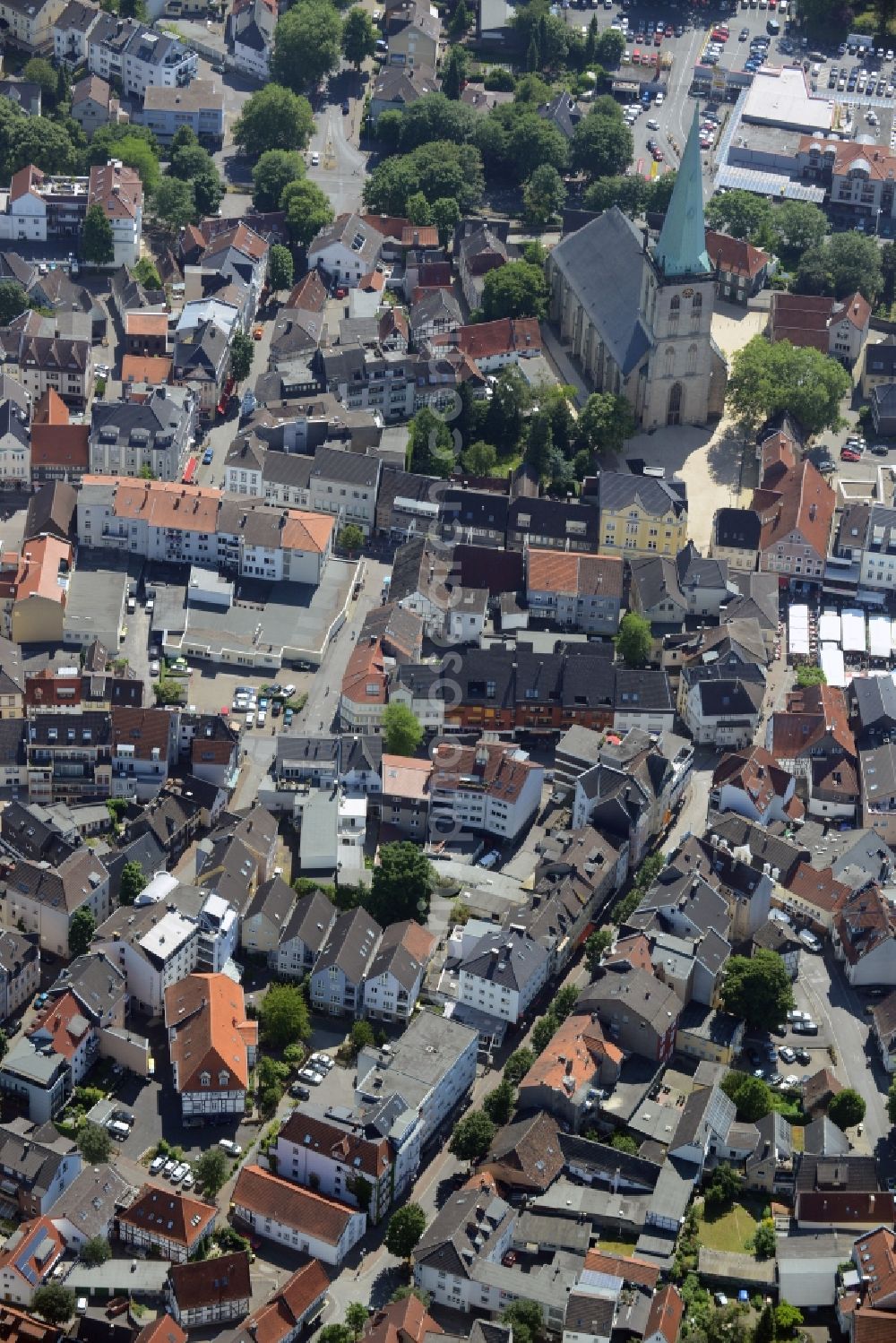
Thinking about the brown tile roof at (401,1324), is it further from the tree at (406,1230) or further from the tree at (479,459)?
the tree at (479,459)

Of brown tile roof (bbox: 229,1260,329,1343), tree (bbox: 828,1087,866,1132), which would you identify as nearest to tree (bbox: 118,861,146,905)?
brown tile roof (bbox: 229,1260,329,1343)

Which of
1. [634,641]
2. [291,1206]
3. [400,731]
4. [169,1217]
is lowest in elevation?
[169,1217]

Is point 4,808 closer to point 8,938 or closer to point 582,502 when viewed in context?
point 8,938

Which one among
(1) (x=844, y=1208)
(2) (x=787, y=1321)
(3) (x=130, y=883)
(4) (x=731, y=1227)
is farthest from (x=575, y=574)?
(2) (x=787, y=1321)

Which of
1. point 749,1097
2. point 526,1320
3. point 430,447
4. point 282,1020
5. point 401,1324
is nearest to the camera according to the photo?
point 401,1324

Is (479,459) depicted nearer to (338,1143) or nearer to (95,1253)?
(338,1143)

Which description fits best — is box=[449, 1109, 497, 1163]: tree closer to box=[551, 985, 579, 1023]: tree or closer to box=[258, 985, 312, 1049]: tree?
box=[551, 985, 579, 1023]: tree
